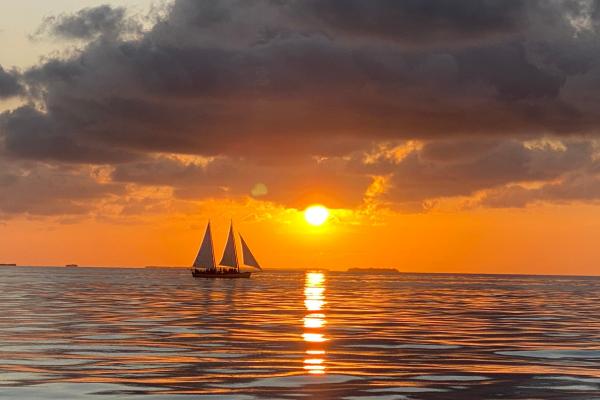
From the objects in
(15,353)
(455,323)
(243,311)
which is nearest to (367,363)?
(15,353)

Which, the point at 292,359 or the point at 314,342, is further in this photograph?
the point at 314,342

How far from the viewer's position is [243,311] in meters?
88.2

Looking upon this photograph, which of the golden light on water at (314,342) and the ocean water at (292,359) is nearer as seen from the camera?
the ocean water at (292,359)

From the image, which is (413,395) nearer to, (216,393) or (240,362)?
(216,393)

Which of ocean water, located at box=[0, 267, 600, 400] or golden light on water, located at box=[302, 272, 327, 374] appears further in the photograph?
golden light on water, located at box=[302, 272, 327, 374]

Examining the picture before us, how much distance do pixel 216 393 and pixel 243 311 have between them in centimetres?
5760

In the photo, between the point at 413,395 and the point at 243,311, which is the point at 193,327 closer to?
the point at 243,311

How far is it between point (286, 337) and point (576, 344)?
16.2 m

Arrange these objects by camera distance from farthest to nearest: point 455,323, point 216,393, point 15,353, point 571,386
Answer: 1. point 455,323
2. point 15,353
3. point 571,386
4. point 216,393

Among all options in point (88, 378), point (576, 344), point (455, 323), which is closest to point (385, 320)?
point (455, 323)

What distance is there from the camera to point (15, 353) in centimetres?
4303

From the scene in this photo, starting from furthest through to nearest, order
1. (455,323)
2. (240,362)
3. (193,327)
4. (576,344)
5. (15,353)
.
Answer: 1. (455,323)
2. (193,327)
3. (576,344)
4. (15,353)
5. (240,362)

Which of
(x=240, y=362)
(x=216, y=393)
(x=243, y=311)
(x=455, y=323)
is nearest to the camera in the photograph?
(x=216, y=393)

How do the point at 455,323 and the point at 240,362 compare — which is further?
the point at 455,323
